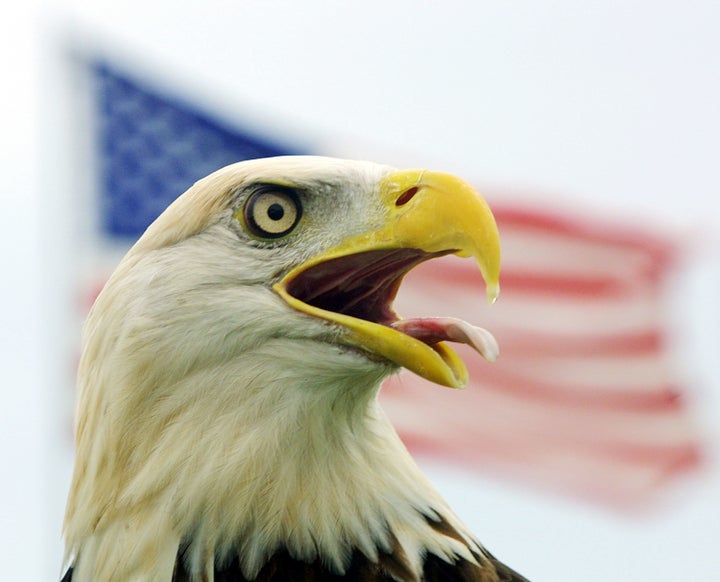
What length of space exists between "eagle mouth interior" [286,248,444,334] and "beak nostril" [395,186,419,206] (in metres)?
0.08

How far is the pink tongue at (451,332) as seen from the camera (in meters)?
1.58

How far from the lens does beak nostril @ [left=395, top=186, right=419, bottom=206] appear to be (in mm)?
1766

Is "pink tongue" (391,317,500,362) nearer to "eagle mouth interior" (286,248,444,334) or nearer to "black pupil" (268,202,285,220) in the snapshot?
"eagle mouth interior" (286,248,444,334)

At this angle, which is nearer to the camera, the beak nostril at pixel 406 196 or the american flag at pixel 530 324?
the beak nostril at pixel 406 196

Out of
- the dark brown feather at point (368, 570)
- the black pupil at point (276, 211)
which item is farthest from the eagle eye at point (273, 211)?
the dark brown feather at point (368, 570)

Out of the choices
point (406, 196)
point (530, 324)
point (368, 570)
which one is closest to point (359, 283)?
point (406, 196)

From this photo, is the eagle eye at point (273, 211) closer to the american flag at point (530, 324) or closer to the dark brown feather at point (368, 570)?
the dark brown feather at point (368, 570)

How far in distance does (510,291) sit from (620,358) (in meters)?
0.83

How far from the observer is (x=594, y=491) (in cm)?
733

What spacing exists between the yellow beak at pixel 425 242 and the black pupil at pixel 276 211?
0.11m

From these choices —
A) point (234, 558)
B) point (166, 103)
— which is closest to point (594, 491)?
point (166, 103)

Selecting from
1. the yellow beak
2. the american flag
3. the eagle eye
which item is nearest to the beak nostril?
the yellow beak

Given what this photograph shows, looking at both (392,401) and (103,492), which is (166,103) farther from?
(103,492)

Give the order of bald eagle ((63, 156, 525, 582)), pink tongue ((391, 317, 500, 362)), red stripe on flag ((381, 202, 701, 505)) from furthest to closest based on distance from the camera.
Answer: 1. red stripe on flag ((381, 202, 701, 505))
2. bald eagle ((63, 156, 525, 582))
3. pink tongue ((391, 317, 500, 362))
